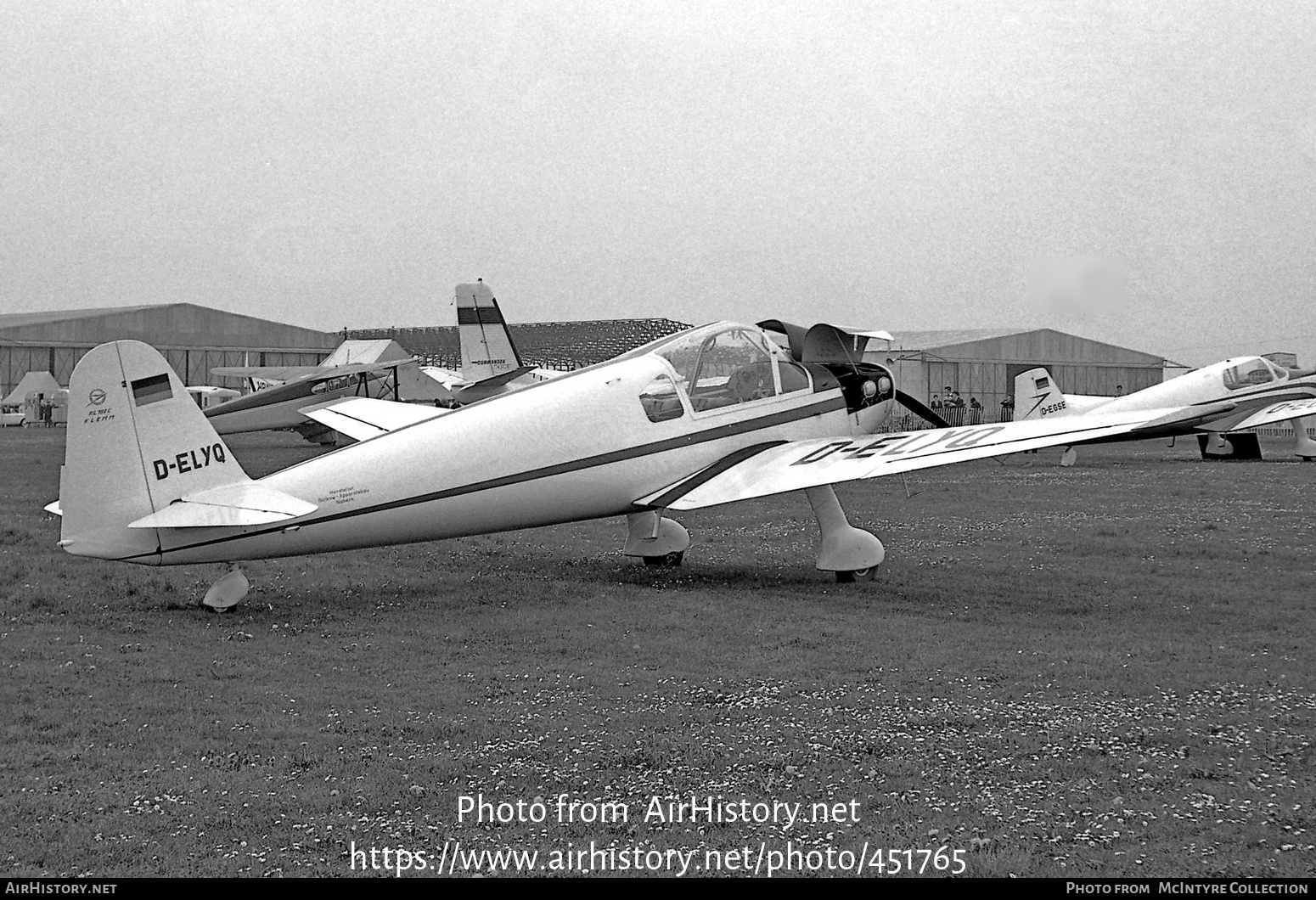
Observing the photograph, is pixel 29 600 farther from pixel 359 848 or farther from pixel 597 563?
pixel 359 848

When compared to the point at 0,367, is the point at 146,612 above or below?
below

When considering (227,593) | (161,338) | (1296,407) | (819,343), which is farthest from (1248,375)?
(161,338)

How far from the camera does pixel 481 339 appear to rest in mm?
31500

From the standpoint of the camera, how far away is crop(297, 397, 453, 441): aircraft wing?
12.8 metres

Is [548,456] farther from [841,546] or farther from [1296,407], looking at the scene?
[1296,407]

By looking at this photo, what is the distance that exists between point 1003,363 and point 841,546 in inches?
1700

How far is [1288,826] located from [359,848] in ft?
10.6

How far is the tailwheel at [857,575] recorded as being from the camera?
1042cm

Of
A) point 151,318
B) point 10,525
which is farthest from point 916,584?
point 151,318

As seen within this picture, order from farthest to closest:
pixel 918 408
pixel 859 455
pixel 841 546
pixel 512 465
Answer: pixel 918 408 < pixel 841 546 < pixel 859 455 < pixel 512 465

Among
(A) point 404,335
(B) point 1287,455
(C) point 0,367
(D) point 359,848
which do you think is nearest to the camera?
(D) point 359,848

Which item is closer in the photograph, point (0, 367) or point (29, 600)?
point (29, 600)

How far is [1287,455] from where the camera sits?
93.2 ft

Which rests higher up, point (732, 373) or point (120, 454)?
point (732, 373)
